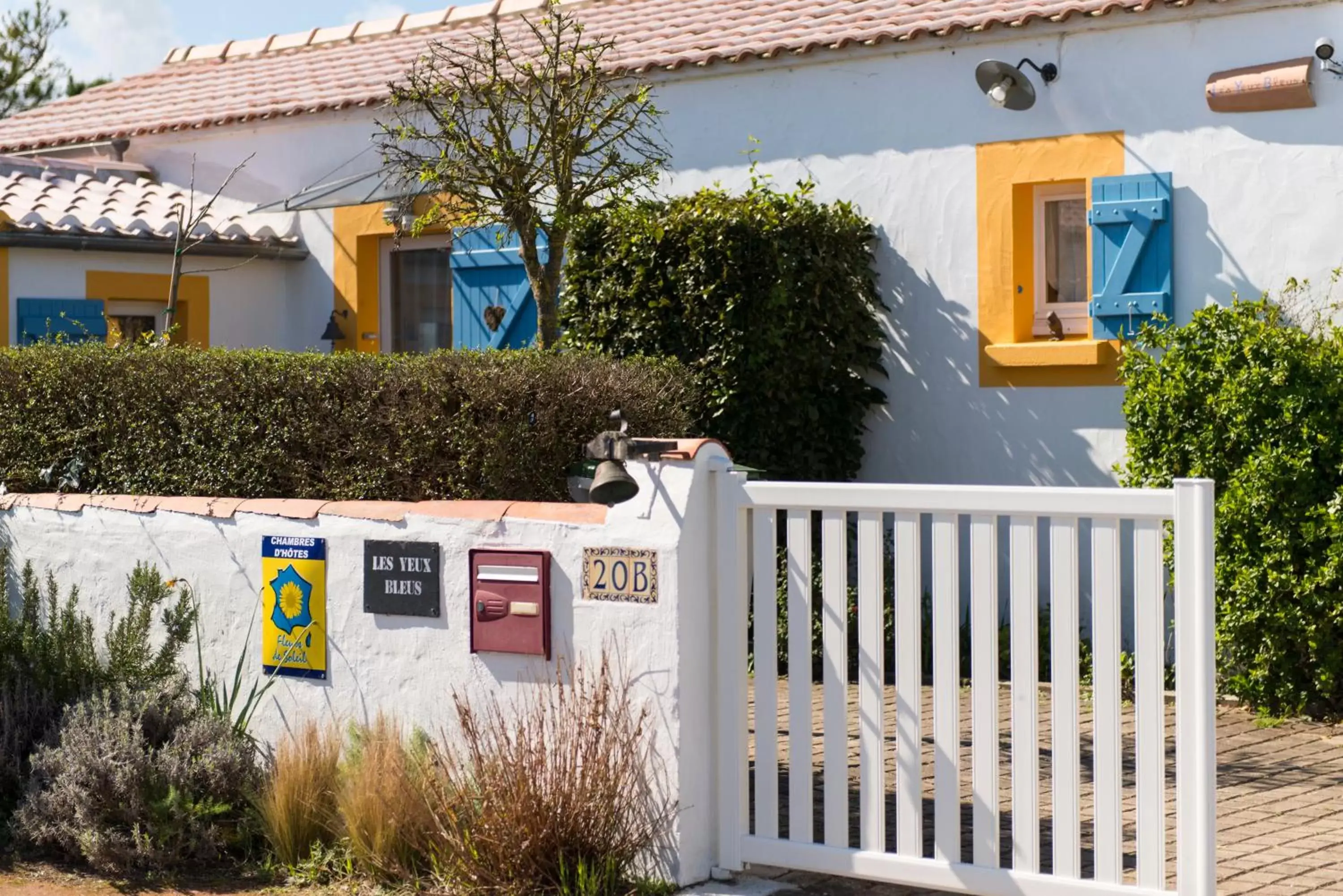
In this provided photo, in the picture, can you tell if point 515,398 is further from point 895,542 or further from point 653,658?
point 895,542

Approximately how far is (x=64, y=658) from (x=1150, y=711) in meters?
4.50

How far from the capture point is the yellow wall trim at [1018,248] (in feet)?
32.4

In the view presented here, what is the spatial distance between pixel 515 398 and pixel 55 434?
2497 millimetres

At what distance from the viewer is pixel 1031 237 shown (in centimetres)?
1033

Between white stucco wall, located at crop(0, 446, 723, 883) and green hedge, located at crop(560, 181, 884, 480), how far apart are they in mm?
3670

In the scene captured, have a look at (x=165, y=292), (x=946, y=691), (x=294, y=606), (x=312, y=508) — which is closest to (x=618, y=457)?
(x=946, y=691)

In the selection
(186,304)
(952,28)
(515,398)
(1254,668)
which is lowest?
(1254,668)

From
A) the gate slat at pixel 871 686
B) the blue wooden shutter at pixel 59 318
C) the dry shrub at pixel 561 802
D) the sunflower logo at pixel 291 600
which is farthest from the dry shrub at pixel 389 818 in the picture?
the blue wooden shutter at pixel 59 318

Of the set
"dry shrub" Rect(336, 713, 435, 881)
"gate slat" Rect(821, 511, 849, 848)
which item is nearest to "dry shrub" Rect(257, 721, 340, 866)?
"dry shrub" Rect(336, 713, 435, 881)

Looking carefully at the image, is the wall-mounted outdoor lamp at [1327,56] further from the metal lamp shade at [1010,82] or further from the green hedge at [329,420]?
the green hedge at [329,420]

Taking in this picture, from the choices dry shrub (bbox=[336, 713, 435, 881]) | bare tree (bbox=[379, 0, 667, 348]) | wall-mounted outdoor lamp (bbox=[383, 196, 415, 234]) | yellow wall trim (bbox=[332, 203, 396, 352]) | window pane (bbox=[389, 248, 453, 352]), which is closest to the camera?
dry shrub (bbox=[336, 713, 435, 881])

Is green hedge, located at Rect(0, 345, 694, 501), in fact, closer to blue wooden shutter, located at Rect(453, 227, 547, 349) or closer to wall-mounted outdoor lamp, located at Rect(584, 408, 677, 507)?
wall-mounted outdoor lamp, located at Rect(584, 408, 677, 507)

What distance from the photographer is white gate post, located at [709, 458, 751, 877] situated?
5461 mm

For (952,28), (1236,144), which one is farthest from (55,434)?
(1236,144)
